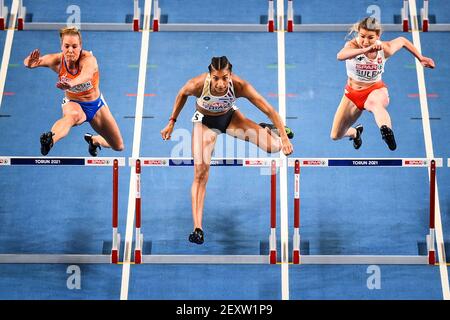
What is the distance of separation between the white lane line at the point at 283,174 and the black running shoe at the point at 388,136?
50.4 inches

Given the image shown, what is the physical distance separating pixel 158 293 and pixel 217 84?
2.59 metres

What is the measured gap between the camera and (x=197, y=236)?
21.4m

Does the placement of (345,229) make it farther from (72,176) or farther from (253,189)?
(72,176)

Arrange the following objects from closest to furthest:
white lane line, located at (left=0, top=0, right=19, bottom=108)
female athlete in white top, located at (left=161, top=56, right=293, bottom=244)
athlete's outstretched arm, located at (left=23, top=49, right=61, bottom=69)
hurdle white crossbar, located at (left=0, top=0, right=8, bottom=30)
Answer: female athlete in white top, located at (left=161, top=56, right=293, bottom=244) → athlete's outstretched arm, located at (left=23, top=49, right=61, bottom=69) → white lane line, located at (left=0, top=0, right=19, bottom=108) → hurdle white crossbar, located at (left=0, top=0, right=8, bottom=30)

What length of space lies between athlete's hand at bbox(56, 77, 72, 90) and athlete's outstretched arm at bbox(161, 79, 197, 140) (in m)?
1.32

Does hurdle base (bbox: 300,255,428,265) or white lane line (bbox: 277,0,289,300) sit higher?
white lane line (bbox: 277,0,289,300)

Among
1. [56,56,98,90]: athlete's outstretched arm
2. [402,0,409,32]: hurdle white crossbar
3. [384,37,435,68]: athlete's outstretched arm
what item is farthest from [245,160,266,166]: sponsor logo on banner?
[402,0,409,32]: hurdle white crossbar

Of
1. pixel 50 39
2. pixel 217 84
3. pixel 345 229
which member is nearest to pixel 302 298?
pixel 345 229

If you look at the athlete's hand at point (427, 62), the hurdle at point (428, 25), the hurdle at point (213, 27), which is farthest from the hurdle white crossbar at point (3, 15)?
the athlete's hand at point (427, 62)

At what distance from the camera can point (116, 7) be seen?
24.8 meters

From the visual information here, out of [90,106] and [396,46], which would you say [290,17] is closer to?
[396,46]

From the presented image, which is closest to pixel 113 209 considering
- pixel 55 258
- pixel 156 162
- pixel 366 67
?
pixel 156 162

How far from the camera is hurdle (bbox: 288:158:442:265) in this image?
21141 mm

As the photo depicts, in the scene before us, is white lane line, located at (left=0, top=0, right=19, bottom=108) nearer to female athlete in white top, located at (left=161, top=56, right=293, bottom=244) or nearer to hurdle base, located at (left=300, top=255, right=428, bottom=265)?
female athlete in white top, located at (left=161, top=56, right=293, bottom=244)
